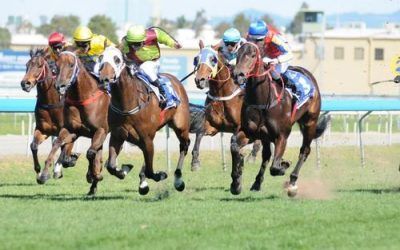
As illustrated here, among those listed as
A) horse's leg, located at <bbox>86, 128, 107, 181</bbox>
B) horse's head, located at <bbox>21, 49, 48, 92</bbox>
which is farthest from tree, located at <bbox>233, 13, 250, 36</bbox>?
horse's leg, located at <bbox>86, 128, 107, 181</bbox>

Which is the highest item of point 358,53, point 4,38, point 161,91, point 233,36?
point 233,36

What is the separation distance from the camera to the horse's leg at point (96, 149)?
41.8 feet

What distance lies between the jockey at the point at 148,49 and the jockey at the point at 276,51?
3.77 ft

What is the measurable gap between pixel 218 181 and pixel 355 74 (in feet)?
197

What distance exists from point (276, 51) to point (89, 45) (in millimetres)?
2188

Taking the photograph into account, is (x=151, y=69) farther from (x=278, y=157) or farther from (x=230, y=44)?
(x=278, y=157)

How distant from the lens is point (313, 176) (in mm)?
15922

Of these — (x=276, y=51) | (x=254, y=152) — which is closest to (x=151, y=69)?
(x=276, y=51)

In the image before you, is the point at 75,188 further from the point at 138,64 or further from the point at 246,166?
the point at 246,166

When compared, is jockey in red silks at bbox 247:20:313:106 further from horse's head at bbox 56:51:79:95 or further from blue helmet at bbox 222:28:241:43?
horse's head at bbox 56:51:79:95

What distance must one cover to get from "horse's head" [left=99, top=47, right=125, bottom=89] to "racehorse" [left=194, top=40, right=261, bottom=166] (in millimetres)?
1548

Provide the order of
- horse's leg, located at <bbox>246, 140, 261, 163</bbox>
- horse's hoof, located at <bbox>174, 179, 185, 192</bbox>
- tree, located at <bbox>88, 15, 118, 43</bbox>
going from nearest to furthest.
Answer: horse's hoof, located at <bbox>174, 179, 185, 192</bbox> < horse's leg, located at <bbox>246, 140, 261, 163</bbox> < tree, located at <bbox>88, 15, 118, 43</bbox>

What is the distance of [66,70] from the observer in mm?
12617

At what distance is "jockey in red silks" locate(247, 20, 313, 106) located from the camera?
43.1 ft
